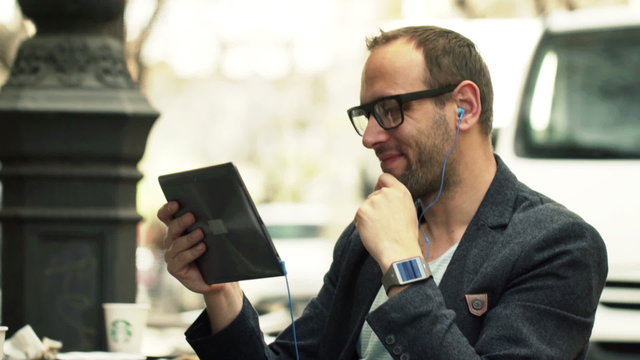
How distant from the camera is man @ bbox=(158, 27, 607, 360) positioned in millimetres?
3342

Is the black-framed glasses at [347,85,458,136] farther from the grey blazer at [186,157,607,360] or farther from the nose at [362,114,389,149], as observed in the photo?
the grey blazer at [186,157,607,360]

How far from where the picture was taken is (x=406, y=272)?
339 centimetres

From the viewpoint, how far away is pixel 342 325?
384 centimetres

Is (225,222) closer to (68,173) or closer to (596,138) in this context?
(68,173)

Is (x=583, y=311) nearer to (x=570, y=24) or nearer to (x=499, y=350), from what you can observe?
(x=499, y=350)

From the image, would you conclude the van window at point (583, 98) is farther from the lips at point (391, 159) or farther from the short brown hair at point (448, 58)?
the lips at point (391, 159)

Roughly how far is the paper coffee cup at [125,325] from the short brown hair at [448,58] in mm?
1371

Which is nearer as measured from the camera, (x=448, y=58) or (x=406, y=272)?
(x=406, y=272)

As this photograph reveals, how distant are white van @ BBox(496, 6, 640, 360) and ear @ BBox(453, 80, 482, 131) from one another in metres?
3.45

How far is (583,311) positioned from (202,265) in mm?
1017

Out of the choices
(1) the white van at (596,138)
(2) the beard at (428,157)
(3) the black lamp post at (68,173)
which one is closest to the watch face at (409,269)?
(2) the beard at (428,157)

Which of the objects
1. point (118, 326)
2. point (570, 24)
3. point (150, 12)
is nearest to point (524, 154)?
point (570, 24)

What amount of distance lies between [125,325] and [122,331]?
0.02m

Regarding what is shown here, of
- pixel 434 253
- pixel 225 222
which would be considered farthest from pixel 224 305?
pixel 434 253
